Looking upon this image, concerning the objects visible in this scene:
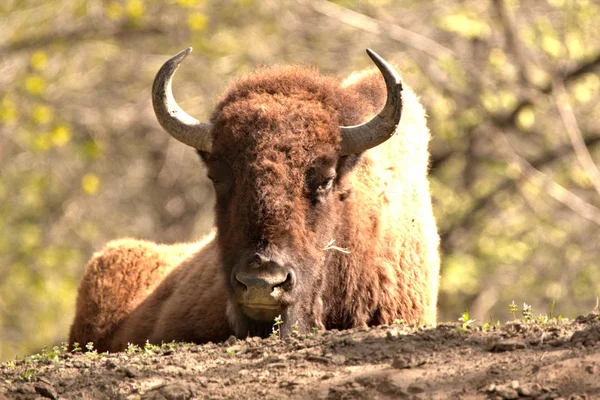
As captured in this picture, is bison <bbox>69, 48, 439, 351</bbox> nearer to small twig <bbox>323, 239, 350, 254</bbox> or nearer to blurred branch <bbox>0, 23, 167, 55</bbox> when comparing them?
small twig <bbox>323, 239, 350, 254</bbox>

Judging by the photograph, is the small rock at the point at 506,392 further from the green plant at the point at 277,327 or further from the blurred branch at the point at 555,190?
the blurred branch at the point at 555,190

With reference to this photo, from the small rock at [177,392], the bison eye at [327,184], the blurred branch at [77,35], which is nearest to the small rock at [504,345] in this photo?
the small rock at [177,392]

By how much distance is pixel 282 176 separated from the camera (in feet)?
24.1

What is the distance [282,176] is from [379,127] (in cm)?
104

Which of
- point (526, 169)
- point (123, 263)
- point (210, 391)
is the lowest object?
point (210, 391)

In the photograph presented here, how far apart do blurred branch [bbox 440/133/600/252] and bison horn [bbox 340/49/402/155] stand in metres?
11.3

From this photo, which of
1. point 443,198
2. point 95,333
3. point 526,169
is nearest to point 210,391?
point 95,333

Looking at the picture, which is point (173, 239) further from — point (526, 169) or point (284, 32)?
point (526, 169)

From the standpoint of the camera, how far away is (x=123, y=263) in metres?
10.7

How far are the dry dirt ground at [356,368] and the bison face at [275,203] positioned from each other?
29.6 inches

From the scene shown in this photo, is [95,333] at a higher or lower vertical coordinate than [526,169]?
lower

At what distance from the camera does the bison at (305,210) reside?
7.29 metres

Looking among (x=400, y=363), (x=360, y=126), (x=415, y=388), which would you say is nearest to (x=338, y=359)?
(x=400, y=363)

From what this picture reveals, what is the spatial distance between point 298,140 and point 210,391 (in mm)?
2532
